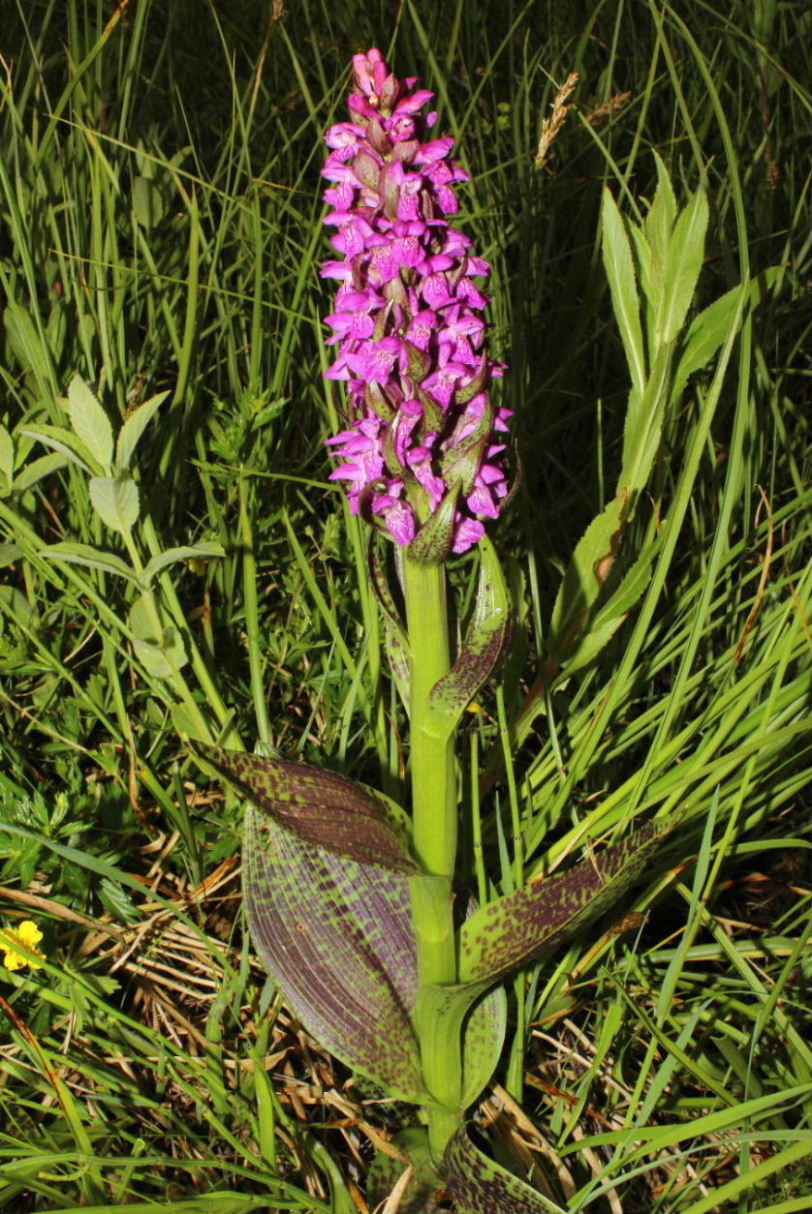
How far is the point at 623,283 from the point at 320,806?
3.21 ft

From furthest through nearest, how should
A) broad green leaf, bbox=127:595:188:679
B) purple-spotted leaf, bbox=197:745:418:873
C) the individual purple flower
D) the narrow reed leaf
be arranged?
the narrow reed leaf → broad green leaf, bbox=127:595:188:679 → purple-spotted leaf, bbox=197:745:418:873 → the individual purple flower

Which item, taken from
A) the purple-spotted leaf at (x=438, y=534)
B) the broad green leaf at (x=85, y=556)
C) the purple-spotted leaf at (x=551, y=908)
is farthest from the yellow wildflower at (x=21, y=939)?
the purple-spotted leaf at (x=438, y=534)

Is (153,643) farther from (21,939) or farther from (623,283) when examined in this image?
(623,283)

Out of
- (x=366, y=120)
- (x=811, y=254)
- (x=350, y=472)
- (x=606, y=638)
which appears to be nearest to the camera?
(x=366, y=120)

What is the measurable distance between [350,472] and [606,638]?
627 mm

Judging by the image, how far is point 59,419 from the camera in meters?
1.98

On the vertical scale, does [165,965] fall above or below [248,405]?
below

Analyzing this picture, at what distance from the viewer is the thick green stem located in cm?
136

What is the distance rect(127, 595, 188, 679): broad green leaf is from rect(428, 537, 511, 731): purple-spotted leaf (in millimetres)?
614

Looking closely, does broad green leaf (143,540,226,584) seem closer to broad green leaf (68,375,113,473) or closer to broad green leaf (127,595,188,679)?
broad green leaf (127,595,188,679)

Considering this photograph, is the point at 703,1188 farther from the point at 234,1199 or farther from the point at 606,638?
the point at 606,638

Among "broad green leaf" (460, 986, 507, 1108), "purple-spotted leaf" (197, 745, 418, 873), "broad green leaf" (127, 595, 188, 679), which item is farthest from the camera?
"broad green leaf" (127, 595, 188, 679)

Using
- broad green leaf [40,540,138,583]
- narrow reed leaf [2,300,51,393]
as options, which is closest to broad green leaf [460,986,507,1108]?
broad green leaf [40,540,138,583]

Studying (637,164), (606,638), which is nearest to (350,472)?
(606,638)
